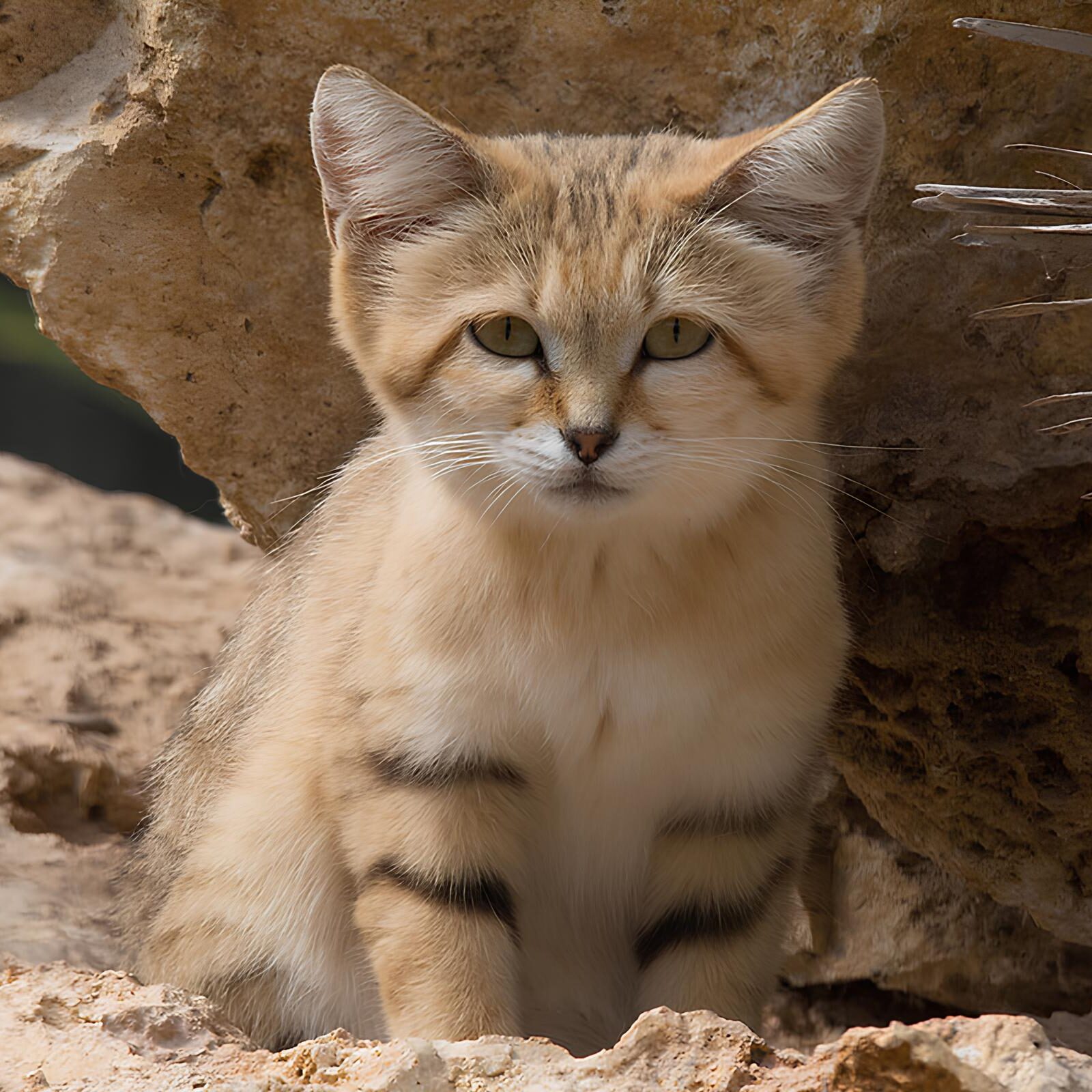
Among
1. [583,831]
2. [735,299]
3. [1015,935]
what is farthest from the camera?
[1015,935]

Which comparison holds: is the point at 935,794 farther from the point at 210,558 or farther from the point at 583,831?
the point at 210,558

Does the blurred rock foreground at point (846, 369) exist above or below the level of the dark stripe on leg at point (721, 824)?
above

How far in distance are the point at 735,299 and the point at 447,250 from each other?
16.0 inches

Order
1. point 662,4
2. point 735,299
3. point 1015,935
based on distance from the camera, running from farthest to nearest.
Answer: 1. point 1015,935
2. point 662,4
3. point 735,299

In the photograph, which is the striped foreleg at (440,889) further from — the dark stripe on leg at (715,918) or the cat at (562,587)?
the dark stripe on leg at (715,918)

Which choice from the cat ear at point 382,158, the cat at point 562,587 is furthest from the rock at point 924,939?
the cat ear at point 382,158

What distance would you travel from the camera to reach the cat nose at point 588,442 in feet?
5.25

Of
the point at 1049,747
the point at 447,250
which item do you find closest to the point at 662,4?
the point at 447,250

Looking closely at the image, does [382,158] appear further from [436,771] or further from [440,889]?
[440,889]

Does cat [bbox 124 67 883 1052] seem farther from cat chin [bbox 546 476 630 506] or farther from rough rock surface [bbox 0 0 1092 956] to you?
rough rock surface [bbox 0 0 1092 956]

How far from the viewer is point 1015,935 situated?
2.88 metres

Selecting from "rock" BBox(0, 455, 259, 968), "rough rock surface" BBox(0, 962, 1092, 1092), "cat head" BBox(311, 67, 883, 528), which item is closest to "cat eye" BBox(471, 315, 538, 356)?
"cat head" BBox(311, 67, 883, 528)

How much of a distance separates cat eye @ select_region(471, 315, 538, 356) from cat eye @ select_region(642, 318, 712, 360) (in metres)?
0.15

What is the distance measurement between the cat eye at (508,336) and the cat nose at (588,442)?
0.16 m
